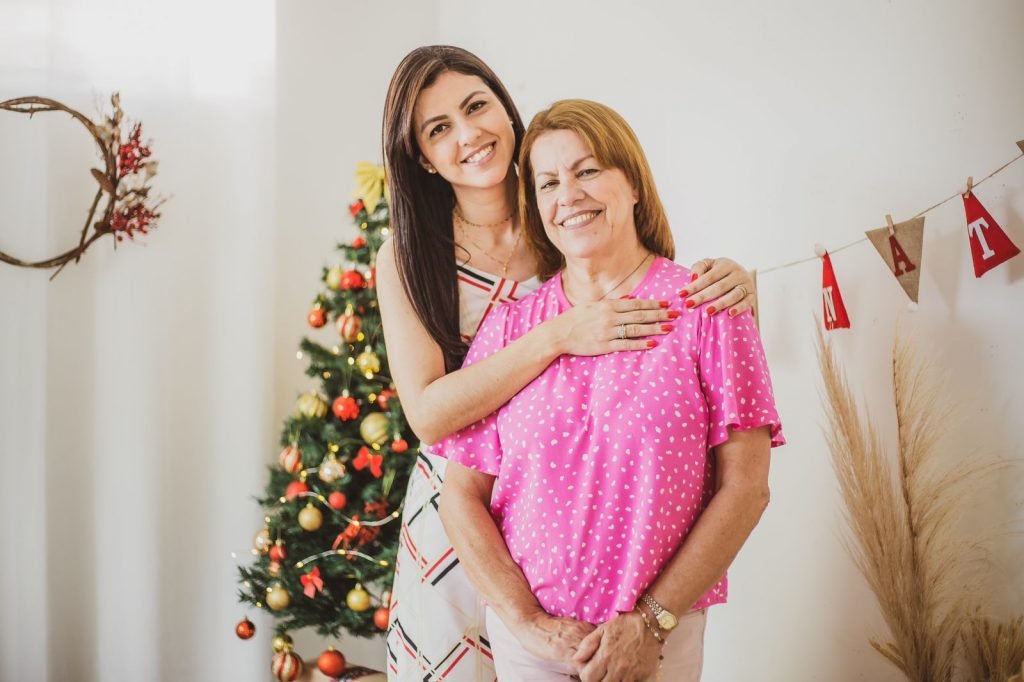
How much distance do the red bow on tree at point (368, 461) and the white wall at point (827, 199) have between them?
1038 mm

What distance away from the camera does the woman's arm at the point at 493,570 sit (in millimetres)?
1260

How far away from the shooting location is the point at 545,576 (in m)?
1.30

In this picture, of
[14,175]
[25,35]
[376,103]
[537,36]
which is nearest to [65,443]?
[14,175]

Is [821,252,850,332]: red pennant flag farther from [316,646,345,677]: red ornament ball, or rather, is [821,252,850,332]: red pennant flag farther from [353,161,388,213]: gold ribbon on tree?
[316,646,345,677]: red ornament ball

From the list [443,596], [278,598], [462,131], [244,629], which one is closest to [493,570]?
[443,596]

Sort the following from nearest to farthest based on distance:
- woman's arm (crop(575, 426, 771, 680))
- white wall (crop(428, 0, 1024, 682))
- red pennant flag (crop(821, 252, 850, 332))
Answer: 1. woman's arm (crop(575, 426, 771, 680))
2. white wall (crop(428, 0, 1024, 682))
3. red pennant flag (crop(821, 252, 850, 332))

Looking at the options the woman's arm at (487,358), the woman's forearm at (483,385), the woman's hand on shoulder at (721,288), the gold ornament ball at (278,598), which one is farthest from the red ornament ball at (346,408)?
the woman's hand on shoulder at (721,288)

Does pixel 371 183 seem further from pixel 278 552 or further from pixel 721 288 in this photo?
pixel 721 288

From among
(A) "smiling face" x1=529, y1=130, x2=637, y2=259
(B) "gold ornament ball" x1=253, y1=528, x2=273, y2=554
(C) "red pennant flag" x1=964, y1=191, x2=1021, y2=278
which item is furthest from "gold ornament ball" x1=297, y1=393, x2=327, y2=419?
(C) "red pennant flag" x1=964, y1=191, x2=1021, y2=278

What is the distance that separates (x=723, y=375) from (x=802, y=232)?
1000 mm

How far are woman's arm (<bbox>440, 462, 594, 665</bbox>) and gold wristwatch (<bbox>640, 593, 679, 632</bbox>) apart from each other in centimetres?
10

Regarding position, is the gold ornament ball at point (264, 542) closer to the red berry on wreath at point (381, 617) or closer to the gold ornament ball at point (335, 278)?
the red berry on wreath at point (381, 617)

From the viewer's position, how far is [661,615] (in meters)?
1.23

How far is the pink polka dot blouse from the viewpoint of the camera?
125 cm
